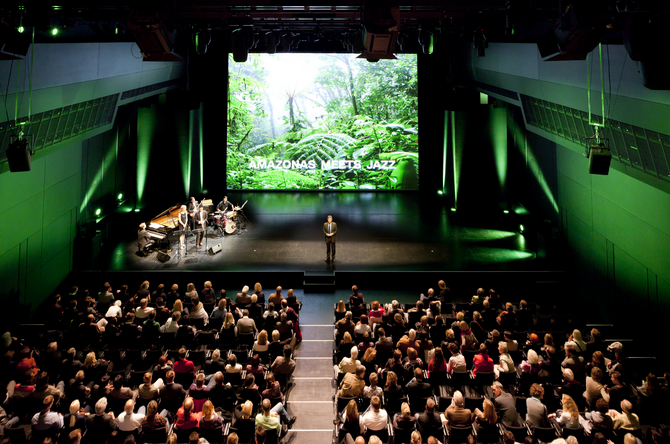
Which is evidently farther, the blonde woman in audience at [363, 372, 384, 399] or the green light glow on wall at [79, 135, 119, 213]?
the green light glow on wall at [79, 135, 119, 213]

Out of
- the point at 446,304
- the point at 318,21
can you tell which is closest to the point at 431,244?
the point at 446,304

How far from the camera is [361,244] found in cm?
1262

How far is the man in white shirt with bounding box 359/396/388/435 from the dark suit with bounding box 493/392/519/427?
1197mm

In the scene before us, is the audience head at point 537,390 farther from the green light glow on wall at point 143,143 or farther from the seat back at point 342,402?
the green light glow on wall at point 143,143

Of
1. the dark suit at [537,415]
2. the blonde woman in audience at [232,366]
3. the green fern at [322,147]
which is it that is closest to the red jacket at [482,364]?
the dark suit at [537,415]

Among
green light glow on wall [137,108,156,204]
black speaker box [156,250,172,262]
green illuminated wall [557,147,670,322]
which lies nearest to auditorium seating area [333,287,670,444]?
green illuminated wall [557,147,670,322]

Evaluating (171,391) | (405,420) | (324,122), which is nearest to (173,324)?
(171,391)

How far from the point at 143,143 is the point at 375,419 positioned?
12.8 metres

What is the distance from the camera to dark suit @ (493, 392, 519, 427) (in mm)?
5305

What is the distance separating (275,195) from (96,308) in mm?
10211

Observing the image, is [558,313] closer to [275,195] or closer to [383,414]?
[383,414]

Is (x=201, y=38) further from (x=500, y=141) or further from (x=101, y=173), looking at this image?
(x=500, y=141)

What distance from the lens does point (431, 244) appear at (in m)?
12.6

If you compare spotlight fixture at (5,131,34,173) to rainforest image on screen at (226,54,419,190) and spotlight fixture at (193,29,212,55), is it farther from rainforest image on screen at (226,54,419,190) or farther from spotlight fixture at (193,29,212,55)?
rainforest image on screen at (226,54,419,190)
